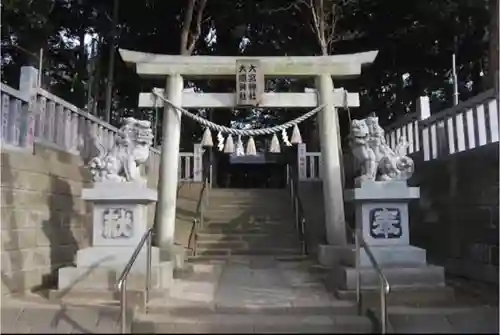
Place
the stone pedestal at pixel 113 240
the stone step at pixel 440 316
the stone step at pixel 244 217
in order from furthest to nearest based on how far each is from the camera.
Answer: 1. the stone step at pixel 244 217
2. the stone pedestal at pixel 113 240
3. the stone step at pixel 440 316

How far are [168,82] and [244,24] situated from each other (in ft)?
32.4

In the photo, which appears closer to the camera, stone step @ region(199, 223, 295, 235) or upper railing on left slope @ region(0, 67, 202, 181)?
upper railing on left slope @ region(0, 67, 202, 181)

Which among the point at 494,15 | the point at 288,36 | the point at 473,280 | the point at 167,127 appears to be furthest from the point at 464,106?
the point at 288,36

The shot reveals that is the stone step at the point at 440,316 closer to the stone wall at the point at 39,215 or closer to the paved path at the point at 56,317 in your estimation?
the paved path at the point at 56,317

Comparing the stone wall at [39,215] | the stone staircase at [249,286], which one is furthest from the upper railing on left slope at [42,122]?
the stone staircase at [249,286]

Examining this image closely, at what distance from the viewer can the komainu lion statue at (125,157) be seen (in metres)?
7.08

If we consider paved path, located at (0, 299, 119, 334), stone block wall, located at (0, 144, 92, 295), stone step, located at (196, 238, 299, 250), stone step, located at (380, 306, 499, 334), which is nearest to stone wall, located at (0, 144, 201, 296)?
stone block wall, located at (0, 144, 92, 295)

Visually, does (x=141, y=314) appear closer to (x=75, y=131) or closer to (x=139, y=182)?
(x=139, y=182)

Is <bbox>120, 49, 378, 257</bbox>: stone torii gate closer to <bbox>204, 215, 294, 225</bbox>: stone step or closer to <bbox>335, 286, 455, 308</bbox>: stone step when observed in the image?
<bbox>335, 286, 455, 308</bbox>: stone step

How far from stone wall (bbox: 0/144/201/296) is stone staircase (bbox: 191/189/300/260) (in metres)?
2.72

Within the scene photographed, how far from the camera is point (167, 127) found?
927 cm

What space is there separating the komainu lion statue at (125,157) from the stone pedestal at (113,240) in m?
0.21

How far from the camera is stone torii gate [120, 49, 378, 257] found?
913 centimetres

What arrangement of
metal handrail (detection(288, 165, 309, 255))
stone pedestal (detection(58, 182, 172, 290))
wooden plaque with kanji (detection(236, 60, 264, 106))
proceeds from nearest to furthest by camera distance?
stone pedestal (detection(58, 182, 172, 290))
wooden plaque with kanji (detection(236, 60, 264, 106))
metal handrail (detection(288, 165, 309, 255))
